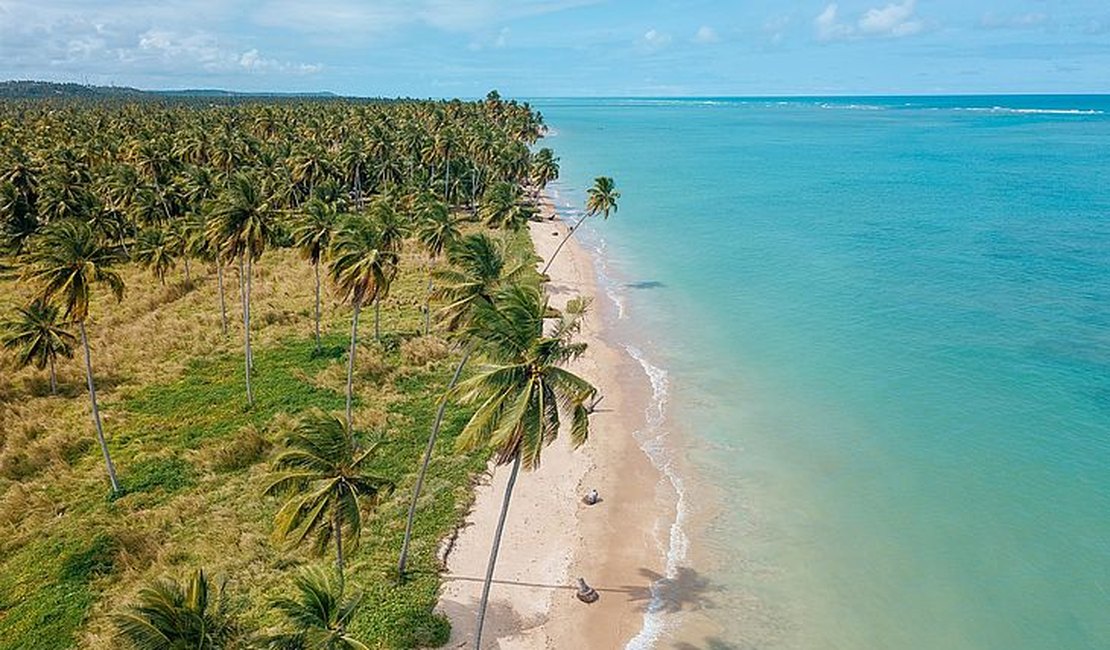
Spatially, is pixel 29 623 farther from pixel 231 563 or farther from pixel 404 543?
pixel 404 543

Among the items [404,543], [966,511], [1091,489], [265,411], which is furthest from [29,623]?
[1091,489]

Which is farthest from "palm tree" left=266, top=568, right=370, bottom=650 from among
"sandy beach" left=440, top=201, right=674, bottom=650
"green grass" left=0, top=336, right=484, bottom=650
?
"sandy beach" left=440, top=201, right=674, bottom=650

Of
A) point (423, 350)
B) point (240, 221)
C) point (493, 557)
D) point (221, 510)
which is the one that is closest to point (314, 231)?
point (240, 221)

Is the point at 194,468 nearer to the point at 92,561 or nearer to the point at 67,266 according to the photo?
the point at 92,561

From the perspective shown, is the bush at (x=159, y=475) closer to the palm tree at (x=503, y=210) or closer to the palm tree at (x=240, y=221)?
the palm tree at (x=240, y=221)

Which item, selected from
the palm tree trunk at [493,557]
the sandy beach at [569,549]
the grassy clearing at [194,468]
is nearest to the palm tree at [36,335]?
the grassy clearing at [194,468]
